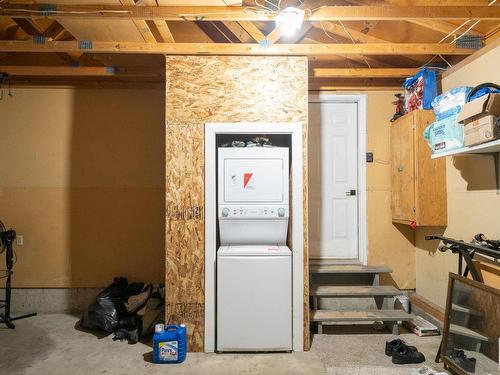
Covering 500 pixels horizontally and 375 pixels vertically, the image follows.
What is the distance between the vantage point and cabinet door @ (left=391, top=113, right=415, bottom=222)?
336cm

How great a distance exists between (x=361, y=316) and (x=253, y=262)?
1292 millimetres

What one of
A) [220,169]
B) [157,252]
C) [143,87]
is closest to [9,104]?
[143,87]

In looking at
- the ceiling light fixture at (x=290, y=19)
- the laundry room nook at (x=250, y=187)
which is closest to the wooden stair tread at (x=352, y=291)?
the laundry room nook at (x=250, y=187)

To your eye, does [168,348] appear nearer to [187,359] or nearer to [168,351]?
[168,351]

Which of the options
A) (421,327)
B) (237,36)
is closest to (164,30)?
(237,36)

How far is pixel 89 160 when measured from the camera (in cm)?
392

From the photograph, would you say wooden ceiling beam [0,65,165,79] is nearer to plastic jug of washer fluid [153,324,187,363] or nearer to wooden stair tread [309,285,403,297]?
plastic jug of washer fluid [153,324,187,363]

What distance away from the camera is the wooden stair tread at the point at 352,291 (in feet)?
10.9

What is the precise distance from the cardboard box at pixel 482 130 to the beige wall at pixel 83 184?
305cm

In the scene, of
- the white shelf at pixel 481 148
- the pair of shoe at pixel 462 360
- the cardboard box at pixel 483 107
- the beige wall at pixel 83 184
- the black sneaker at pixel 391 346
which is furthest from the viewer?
the beige wall at pixel 83 184

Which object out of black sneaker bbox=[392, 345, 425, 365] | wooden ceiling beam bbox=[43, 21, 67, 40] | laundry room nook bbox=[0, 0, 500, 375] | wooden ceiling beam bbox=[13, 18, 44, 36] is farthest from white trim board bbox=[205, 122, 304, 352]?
wooden ceiling beam bbox=[13, 18, 44, 36]

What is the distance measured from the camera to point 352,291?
3383 mm

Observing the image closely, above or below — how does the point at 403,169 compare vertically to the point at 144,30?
below

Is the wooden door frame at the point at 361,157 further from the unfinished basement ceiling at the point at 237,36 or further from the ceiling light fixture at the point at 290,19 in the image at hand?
the ceiling light fixture at the point at 290,19
